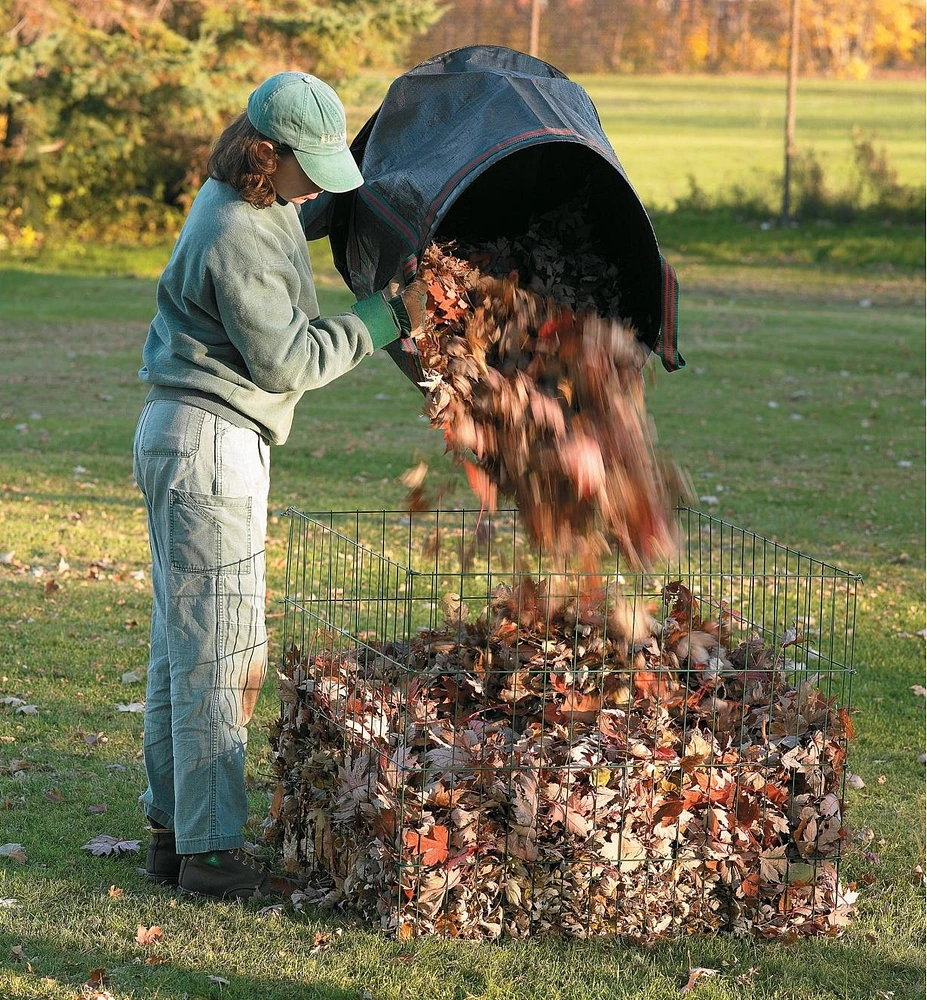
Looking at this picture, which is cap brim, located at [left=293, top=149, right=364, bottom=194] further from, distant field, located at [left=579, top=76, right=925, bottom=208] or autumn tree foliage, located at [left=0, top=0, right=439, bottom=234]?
distant field, located at [left=579, top=76, right=925, bottom=208]

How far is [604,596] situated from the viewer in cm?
443

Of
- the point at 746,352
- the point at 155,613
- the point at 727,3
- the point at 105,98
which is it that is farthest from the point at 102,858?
the point at 727,3

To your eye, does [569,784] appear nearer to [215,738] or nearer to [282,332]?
[215,738]

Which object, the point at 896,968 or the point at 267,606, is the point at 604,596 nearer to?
the point at 896,968

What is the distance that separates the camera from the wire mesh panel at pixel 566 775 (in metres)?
3.80

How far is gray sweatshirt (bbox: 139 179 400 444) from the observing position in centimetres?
363

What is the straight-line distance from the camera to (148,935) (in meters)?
3.70

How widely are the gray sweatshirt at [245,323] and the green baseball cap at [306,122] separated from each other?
19 centimetres

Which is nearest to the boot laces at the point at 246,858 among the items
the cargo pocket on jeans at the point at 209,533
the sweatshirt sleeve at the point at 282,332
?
the cargo pocket on jeans at the point at 209,533

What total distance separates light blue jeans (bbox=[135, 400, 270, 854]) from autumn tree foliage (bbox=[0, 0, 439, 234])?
59.8 feet

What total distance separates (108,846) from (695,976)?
6.22ft

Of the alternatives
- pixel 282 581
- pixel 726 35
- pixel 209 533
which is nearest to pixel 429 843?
pixel 209 533

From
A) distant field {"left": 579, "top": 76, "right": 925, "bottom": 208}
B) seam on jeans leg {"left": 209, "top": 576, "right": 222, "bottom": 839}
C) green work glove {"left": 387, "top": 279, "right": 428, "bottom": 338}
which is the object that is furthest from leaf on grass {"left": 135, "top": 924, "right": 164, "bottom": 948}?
distant field {"left": 579, "top": 76, "right": 925, "bottom": 208}

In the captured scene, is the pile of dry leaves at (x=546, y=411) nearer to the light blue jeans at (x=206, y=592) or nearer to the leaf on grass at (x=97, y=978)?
the light blue jeans at (x=206, y=592)
